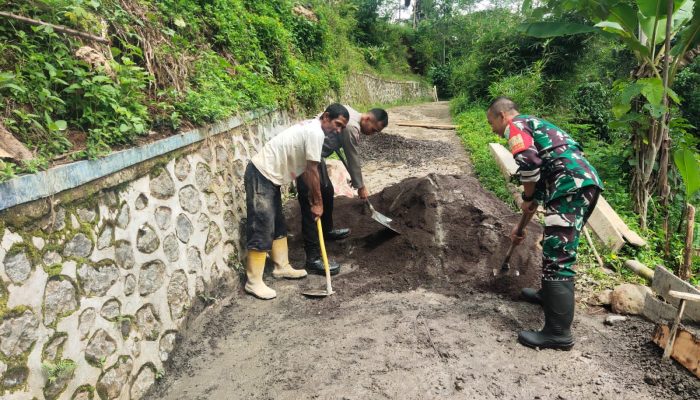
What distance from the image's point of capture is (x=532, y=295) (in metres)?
3.25

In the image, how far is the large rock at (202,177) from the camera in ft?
11.2

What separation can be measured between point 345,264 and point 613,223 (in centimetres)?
278

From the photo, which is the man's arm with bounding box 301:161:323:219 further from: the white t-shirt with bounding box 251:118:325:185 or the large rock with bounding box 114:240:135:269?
the large rock with bounding box 114:240:135:269

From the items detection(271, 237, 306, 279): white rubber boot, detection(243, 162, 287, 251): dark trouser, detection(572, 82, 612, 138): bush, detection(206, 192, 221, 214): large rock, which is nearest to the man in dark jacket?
detection(271, 237, 306, 279): white rubber boot

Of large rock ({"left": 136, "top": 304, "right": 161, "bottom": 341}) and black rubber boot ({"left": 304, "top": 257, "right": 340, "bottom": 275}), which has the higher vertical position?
large rock ({"left": 136, "top": 304, "right": 161, "bottom": 341})

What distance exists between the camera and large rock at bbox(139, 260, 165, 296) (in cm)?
259

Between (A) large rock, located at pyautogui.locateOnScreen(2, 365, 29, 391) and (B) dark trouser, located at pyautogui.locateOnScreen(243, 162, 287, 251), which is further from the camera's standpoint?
(B) dark trouser, located at pyautogui.locateOnScreen(243, 162, 287, 251)

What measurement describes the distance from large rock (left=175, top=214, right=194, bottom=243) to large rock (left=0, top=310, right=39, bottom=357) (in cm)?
123

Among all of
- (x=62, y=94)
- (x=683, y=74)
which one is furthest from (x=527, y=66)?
(x=62, y=94)

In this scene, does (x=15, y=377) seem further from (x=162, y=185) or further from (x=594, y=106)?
(x=594, y=106)

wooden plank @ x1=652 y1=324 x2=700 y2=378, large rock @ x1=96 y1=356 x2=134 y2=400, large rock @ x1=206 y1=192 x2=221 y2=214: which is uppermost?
large rock @ x1=206 y1=192 x2=221 y2=214

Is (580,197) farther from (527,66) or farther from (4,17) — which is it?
(527,66)

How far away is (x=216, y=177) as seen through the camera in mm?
3742

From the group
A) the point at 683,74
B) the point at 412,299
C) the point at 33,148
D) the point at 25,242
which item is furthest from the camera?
the point at 683,74
